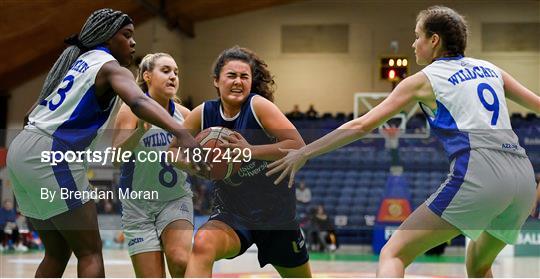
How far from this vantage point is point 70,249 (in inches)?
187

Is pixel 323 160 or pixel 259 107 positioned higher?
pixel 259 107

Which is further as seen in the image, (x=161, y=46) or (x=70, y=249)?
(x=161, y=46)

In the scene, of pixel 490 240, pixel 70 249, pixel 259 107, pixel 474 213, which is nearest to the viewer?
pixel 474 213

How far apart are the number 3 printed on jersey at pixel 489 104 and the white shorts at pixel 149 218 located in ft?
7.47

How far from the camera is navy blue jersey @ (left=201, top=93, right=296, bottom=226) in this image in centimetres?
511

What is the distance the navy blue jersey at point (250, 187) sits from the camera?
5.11 m

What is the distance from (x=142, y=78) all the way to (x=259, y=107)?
1208mm

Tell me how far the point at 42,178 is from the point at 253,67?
1.47 meters

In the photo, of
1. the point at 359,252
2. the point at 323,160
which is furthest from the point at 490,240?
the point at 359,252

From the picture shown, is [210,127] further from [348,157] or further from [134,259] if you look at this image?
[348,157]

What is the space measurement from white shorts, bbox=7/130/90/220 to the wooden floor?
219 inches

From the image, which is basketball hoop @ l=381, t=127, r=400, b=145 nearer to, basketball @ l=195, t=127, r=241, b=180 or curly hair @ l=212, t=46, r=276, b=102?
curly hair @ l=212, t=46, r=276, b=102

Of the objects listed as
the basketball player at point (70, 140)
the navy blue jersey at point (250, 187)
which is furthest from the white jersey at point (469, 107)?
the basketball player at point (70, 140)
